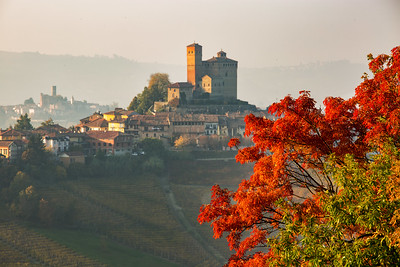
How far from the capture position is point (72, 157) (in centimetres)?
5762

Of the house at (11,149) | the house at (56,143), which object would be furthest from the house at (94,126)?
the house at (11,149)

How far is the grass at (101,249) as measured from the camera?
143ft

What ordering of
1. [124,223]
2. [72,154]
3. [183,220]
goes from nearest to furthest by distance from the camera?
[124,223]
[183,220]
[72,154]

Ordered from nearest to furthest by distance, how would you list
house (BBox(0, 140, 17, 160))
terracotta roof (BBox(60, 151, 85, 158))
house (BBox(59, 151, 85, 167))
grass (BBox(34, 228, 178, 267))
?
grass (BBox(34, 228, 178, 267))
house (BBox(0, 140, 17, 160))
house (BBox(59, 151, 85, 167))
terracotta roof (BBox(60, 151, 85, 158))

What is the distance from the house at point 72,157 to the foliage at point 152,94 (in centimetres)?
1662

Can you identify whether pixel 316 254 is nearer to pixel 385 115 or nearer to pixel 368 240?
pixel 368 240

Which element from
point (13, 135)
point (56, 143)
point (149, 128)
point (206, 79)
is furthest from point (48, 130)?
point (206, 79)

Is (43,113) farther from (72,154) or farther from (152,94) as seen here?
(72,154)

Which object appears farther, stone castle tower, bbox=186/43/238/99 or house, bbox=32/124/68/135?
stone castle tower, bbox=186/43/238/99

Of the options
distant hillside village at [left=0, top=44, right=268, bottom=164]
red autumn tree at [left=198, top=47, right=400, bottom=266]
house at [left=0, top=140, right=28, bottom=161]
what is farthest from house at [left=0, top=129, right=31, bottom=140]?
red autumn tree at [left=198, top=47, right=400, bottom=266]

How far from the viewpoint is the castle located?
240 feet

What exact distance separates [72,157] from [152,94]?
19.5 m

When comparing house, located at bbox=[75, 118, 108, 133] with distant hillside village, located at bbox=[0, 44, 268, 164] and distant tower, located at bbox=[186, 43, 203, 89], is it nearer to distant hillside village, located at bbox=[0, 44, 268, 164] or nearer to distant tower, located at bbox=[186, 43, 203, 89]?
distant hillside village, located at bbox=[0, 44, 268, 164]

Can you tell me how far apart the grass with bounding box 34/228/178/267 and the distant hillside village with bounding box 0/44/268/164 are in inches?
409
